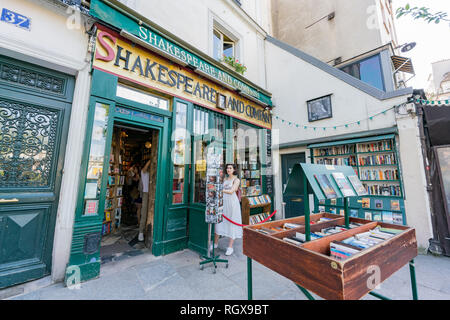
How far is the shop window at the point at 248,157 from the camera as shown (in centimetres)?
617

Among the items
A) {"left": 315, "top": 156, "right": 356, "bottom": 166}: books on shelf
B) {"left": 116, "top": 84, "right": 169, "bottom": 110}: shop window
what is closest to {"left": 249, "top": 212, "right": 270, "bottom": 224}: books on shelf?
{"left": 315, "top": 156, "right": 356, "bottom": 166}: books on shelf

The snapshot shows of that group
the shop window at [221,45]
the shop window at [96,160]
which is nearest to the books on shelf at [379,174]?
the shop window at [221,45]

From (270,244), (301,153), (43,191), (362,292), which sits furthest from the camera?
(301,153)

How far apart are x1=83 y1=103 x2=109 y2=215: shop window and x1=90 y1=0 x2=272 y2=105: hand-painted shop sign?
1607 mm

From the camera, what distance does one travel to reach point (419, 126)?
14.5 feet

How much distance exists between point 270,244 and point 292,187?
753mm

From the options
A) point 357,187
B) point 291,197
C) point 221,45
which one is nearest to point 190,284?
point 357,187

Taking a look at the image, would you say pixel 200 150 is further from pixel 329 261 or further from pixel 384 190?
pixel 384 190

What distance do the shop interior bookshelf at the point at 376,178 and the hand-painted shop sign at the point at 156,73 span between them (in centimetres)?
379

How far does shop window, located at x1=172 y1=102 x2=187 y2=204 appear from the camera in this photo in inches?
163

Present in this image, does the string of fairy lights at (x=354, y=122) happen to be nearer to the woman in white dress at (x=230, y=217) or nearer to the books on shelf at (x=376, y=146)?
the books on shelf at (x=376, y=146)

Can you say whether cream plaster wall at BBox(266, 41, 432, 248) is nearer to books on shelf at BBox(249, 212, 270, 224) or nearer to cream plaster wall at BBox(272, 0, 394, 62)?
books on shelf at BBox(249, 212, 270, 224)
